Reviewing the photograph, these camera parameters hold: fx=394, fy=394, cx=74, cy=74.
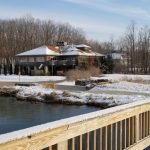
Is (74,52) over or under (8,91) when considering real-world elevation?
over

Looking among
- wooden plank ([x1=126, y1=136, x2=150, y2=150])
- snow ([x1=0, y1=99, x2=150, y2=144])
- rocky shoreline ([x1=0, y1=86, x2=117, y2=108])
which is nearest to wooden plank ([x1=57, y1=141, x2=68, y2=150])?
snow ([x1=0, y1=99, x2=150, y2=144])

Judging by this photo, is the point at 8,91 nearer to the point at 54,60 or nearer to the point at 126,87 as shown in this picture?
the point at 126,87

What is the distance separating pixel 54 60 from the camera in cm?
7225

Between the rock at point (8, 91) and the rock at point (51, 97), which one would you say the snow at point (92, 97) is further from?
the rock at point (8, 91)

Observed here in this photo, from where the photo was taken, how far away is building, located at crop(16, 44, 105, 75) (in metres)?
69.9

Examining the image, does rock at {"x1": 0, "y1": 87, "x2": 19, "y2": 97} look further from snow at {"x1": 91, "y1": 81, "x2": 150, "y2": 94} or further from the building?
the building

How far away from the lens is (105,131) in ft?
17.6

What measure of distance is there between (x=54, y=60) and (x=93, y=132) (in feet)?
221

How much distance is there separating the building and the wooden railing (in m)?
60.2

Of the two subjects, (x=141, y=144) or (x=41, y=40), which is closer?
(x=141, y=144)

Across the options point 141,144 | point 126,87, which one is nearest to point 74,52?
point 126,87

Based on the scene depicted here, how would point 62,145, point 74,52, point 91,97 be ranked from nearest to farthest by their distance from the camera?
point 62,145 < point 91,97 < point 74,52

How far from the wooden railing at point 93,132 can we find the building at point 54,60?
2370 inches

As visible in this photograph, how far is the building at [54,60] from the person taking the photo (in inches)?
2751
